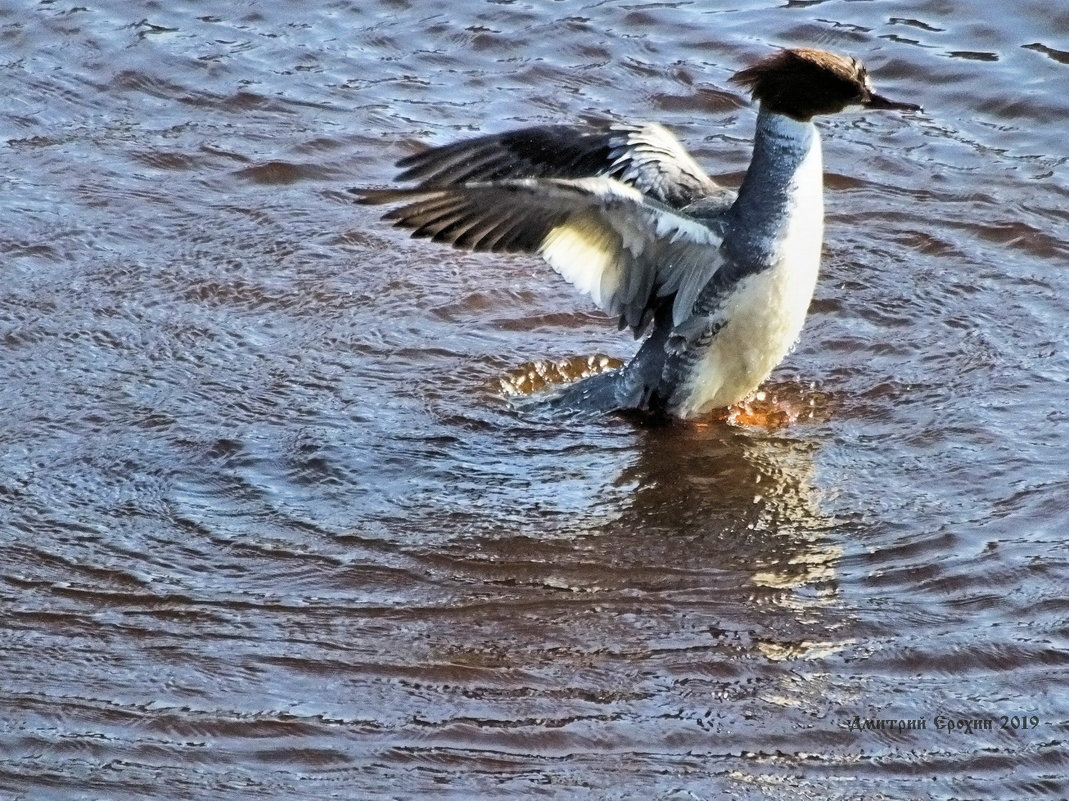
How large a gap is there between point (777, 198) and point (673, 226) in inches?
18.2

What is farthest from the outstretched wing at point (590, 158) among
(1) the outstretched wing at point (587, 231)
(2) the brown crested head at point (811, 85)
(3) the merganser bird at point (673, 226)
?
(2) the brown crested head at point (811, 85)

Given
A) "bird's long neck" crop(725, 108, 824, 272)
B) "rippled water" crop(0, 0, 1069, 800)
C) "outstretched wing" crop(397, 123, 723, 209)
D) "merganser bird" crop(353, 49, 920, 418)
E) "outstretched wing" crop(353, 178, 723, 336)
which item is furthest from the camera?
"outstretched wing" crop(397, 123, 723, 209)

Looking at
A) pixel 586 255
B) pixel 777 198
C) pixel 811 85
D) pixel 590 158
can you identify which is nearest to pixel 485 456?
pixel 586 255

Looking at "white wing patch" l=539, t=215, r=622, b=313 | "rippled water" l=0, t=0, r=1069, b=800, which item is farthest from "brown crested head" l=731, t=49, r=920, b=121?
"rippled water" l=0, t=0, r=1069, b=800

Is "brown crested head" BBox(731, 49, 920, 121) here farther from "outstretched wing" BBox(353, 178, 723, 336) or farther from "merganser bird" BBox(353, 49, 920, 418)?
"outstretched wing" BBox(353, 178, 723, 336)

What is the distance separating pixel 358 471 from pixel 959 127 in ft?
13.5

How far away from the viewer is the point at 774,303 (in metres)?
5.71

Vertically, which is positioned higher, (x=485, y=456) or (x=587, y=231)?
(x=587, y=231)

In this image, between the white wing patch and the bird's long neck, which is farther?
the bird's long neck

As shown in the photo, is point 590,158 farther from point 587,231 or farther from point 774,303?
point 774,303

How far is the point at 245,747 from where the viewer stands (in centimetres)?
402

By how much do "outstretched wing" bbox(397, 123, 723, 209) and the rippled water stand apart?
88 cm

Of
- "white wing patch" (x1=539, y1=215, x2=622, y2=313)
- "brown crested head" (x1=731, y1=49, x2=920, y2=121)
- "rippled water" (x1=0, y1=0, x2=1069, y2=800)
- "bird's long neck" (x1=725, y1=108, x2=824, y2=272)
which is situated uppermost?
"brown crested head" (x1=731, y1=49, x2=920, y2=121)

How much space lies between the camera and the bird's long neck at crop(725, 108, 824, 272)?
5617mm
